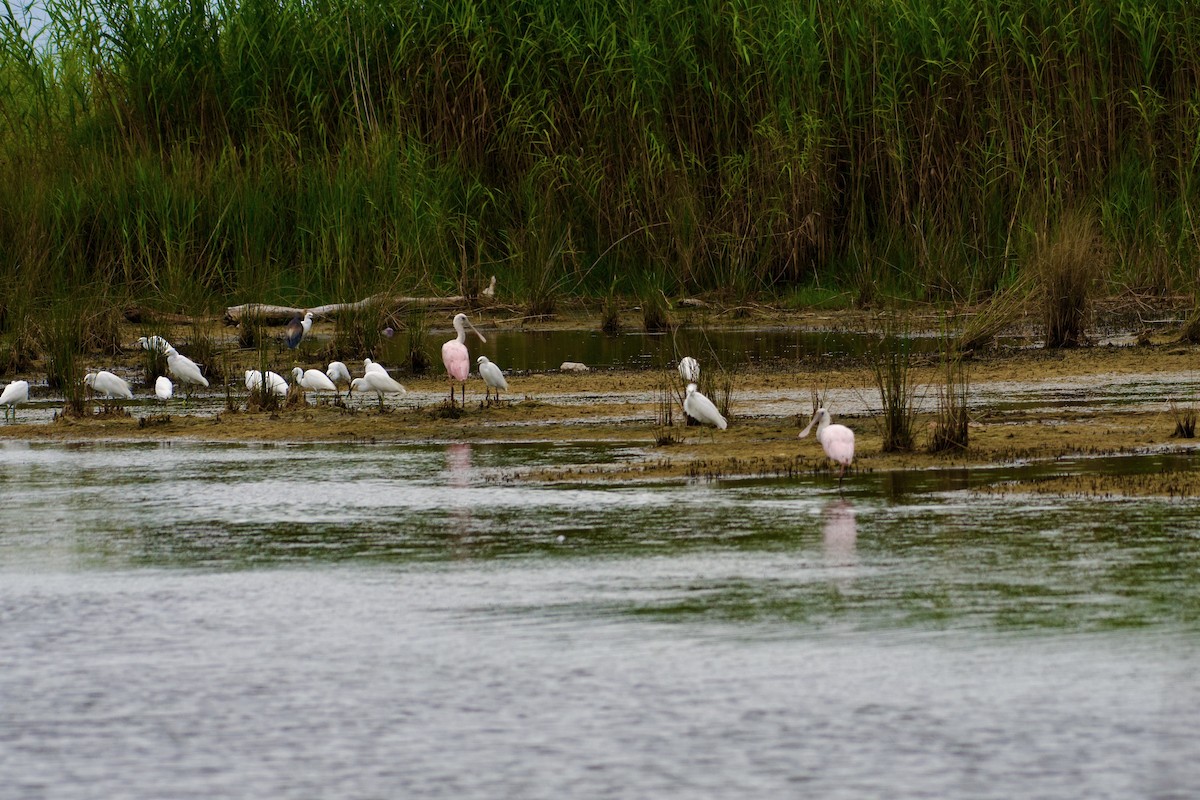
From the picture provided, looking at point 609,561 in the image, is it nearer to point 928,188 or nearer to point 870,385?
point 870,385

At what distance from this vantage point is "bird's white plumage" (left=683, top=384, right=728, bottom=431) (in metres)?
10.8

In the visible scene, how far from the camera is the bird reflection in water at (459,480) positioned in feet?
27.4

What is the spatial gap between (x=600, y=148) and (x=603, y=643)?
47.3ft

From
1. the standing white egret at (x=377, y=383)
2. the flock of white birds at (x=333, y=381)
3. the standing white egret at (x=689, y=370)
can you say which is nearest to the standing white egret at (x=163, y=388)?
the flock of white birds at (x=333, y=381)

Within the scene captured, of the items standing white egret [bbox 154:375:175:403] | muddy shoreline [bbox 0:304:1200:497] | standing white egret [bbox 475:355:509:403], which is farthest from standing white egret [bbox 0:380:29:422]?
standing white egret [bbox 475:355:509:403]

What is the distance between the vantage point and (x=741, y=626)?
243 inches

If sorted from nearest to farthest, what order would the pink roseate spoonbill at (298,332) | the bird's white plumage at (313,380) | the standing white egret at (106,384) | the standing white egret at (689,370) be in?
the standing white egret at (689,370) → the standing white egret at (106,384) → the bird's white plumage at (313,380) → the pink roseate spoonbill at (298,332)

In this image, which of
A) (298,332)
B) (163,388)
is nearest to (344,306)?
(298,332)

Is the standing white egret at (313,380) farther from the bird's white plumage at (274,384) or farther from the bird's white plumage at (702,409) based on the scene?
the bird's white plumage at (702,409)

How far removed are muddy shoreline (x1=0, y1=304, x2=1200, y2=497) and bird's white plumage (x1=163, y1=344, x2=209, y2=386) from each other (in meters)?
0.47

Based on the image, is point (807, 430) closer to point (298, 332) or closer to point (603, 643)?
point (603, 643)

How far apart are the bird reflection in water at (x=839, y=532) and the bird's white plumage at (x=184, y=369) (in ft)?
23.2

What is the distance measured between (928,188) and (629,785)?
1511 centimetres

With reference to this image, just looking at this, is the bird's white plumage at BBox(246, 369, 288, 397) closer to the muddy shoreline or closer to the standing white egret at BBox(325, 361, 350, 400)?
the muddy shoreline
